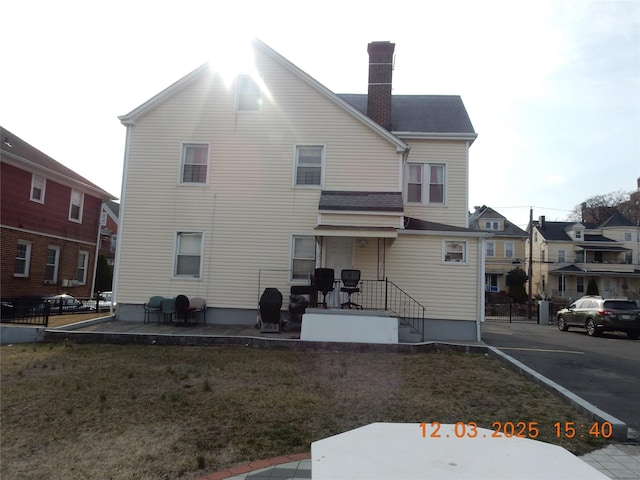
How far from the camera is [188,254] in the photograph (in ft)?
45.8

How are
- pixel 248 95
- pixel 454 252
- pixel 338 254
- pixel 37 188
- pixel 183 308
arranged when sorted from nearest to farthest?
pixel 454 252, pixel 183 308, pixel 338 254, pixel 248 95, pixel 37 188

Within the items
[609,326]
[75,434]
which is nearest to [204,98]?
[75,434]

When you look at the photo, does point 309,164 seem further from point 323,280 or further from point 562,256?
point 562,256

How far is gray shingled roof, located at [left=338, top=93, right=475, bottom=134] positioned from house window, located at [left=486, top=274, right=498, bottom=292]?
30.6 meters

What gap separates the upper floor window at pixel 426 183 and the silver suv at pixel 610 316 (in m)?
7.70

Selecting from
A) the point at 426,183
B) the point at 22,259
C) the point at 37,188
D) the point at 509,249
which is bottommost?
the point at 22,259

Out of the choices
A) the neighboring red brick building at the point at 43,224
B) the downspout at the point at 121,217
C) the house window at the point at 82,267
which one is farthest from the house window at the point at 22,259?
the downspout at the point at 121,217

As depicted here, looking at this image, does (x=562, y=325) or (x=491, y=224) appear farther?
(x=491, y=224)

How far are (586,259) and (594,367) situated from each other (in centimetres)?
4122

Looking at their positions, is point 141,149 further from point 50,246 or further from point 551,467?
point 551,467

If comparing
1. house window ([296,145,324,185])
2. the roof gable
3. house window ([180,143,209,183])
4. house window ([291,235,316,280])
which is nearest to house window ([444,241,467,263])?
→ the roof gable

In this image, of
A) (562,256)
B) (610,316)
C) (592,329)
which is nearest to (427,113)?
(610,316)

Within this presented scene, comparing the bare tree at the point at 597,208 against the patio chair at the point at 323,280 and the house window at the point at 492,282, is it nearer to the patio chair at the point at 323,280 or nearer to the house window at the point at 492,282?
the house window at the point at 492,282

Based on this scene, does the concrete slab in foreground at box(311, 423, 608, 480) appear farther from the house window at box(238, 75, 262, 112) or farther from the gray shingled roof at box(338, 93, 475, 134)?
the gray shingled roof at box(338, 93, 475, 134)
